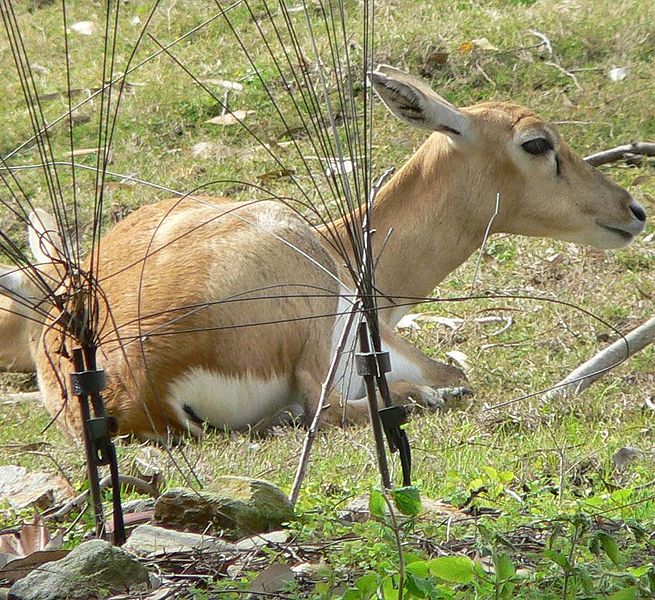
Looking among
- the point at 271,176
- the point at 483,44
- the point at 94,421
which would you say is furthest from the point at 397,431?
the point at 483,44

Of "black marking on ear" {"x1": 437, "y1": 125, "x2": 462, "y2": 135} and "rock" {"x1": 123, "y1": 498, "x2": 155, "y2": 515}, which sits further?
"black marking on ear" {"x1": 437, "y1": 125, "x2": 462, "y2": 135}

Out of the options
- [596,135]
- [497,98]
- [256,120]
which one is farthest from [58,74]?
[596,135]

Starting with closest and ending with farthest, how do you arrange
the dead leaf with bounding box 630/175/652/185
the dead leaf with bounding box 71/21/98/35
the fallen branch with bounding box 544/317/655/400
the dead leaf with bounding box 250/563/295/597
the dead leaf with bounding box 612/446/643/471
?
the dead leaf with bounding box 250/563/295/597 < the dead leaf with bounding box 612/446/643/471 < the fallen branch with bounding box 544/317/655/400 < the dead leaf with bounding box 630/175/652/185 < the dead leaf with bounding box 71/21/98/35

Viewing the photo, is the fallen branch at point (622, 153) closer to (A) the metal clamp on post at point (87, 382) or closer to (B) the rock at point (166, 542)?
(B) the rock at point (166, 542)

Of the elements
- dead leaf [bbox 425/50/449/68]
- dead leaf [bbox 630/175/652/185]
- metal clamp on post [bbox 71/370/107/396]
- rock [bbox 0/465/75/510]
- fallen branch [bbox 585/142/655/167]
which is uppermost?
dead leaf [bbox 425/50/449/68]

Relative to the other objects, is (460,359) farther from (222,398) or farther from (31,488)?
(31,488)

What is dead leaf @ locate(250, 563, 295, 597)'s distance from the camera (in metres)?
2.50

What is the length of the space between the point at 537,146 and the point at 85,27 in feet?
19.1

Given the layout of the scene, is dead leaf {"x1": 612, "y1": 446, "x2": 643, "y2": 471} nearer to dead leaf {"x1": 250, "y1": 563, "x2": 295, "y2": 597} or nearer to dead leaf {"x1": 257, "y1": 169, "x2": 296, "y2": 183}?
dead leaf {"x1": 250, "y1": 563, "x2": 295, "y2": 597}

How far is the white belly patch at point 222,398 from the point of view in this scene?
504 cm

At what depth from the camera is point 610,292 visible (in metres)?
6.45

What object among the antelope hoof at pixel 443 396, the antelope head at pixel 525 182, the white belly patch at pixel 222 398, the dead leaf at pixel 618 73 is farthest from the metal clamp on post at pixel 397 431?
the dead leaf at pixel 618 73

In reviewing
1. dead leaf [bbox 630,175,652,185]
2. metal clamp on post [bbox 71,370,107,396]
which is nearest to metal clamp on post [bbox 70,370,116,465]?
metal clamp on post [bbox 71,370,107,396]

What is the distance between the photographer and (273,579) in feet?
8.30
